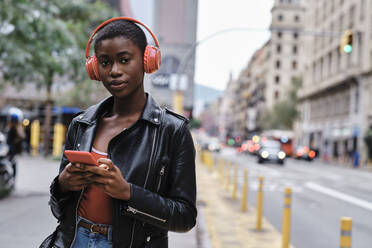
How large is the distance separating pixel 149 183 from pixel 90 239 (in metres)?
0.32

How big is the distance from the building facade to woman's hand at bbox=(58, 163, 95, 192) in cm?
3497

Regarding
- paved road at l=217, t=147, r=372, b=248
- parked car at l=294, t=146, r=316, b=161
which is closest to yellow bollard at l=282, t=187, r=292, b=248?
paved road at l=217, t=147, r=372, b=248

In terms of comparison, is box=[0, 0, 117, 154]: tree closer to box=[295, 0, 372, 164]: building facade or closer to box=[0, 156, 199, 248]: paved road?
box=[0, 156, 199, 248]: paved road

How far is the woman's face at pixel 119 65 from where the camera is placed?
1822 mm

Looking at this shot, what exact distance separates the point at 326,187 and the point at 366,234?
8185 mm

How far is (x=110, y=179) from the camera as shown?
1.60 m

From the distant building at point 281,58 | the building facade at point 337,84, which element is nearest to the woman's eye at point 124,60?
the building facade at point 337,84

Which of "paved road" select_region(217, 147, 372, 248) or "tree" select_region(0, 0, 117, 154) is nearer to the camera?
"paved road" select_region(217, 147, 372, 248)

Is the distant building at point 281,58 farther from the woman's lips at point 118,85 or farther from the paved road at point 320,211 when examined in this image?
the woman's lips at point 118,85

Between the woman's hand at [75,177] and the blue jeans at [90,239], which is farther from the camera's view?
the blue jeans at [90,239]

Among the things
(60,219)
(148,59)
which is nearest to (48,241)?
(60,219)

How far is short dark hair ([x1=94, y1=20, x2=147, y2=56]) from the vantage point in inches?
72.5

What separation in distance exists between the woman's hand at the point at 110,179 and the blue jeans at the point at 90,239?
0.74ft

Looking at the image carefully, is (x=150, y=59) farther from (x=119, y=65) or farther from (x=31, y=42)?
(x=31, y=42)
